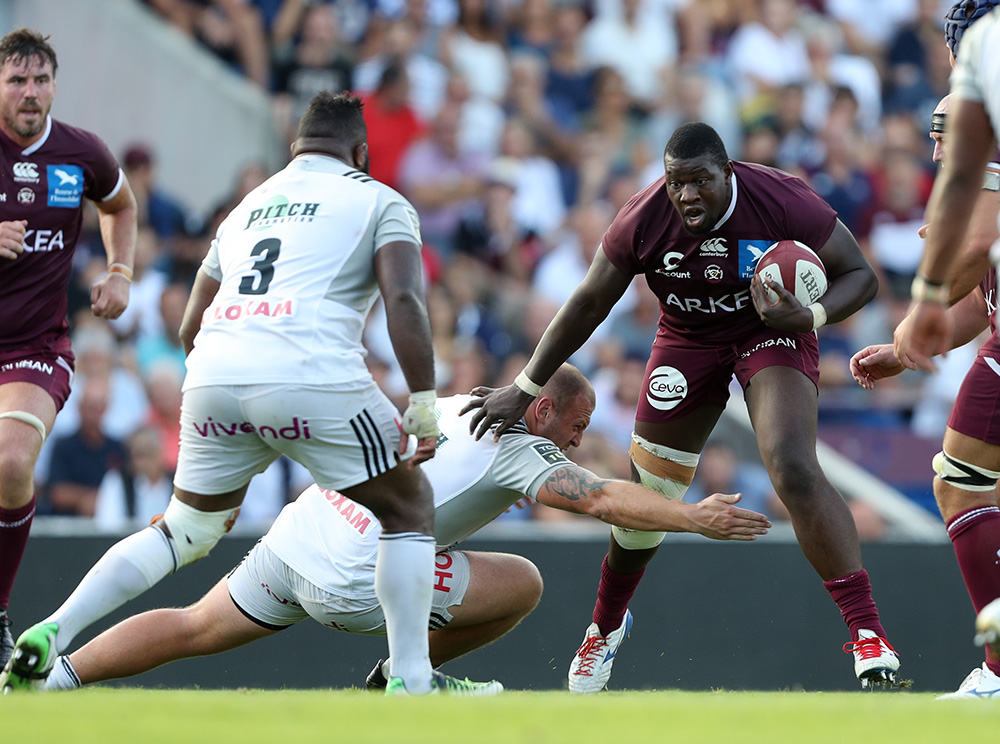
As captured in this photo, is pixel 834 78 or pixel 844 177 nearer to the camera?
pixel 844 177

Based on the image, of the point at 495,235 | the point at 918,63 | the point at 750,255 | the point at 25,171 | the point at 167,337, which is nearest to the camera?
the point at 750,255

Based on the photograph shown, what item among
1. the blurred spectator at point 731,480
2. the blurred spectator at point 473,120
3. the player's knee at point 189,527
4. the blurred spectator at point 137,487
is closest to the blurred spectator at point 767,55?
the blurred spectator at point 473,120

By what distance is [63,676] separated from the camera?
16.9 ft

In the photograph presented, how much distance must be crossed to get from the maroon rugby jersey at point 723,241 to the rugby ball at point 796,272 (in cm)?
15

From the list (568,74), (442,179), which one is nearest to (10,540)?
(442,179)

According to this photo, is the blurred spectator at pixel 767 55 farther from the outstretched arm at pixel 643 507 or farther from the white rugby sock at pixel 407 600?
the white rugby sock at pixel 407 600

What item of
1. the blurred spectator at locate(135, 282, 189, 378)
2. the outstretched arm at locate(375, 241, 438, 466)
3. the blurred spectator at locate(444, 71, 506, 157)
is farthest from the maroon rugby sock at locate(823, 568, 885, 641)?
the blurred spectator at locate(444, 71, 506, 157)

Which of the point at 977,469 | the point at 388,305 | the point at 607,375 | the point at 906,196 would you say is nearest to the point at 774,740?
the point at 388,305

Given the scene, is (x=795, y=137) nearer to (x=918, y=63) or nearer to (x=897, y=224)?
(x=897, y=224)

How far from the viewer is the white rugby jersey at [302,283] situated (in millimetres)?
4582

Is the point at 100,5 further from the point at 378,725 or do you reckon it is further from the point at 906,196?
the point at 378,725

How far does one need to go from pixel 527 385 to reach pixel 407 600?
1348 millimetres

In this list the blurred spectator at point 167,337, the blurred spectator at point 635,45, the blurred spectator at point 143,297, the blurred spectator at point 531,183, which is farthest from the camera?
the blurred spectator at point 635,45

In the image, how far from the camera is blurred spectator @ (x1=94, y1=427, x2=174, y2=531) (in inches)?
346
